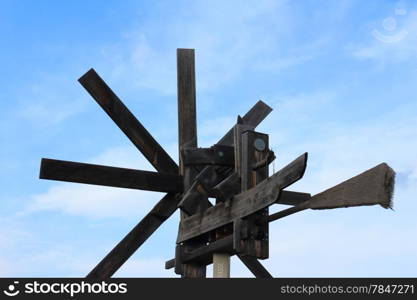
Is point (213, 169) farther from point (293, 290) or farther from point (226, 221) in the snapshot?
point (293, 290)

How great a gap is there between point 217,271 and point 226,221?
26.4 inches

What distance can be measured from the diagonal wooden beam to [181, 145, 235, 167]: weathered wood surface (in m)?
1.01

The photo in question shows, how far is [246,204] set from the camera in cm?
661

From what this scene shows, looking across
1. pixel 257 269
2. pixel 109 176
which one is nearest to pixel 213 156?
pixel 109 176

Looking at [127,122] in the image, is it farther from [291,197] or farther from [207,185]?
[291,197]

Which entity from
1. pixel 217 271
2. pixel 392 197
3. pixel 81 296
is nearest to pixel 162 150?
pixel 217 271

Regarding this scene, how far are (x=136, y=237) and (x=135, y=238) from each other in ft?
0.06

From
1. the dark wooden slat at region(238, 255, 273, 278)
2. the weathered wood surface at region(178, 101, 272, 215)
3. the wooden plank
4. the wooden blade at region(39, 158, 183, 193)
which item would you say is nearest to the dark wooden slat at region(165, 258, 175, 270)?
the dark wooden slat at region(238, 255, 273, 278)

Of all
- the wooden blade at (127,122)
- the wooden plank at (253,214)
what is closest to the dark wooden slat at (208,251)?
the wooden plank at (253,214)

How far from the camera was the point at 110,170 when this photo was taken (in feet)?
26.3

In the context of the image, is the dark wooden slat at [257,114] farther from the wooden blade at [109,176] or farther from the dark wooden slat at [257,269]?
the dark wooden slat at [257,269]

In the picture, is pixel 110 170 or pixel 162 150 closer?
pixel 110 170

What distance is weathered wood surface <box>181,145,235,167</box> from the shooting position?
7492 millimetres

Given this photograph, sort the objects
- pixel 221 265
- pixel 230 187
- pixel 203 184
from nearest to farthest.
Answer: pixel 230 187
pixel 221 265
pixel 203 184
